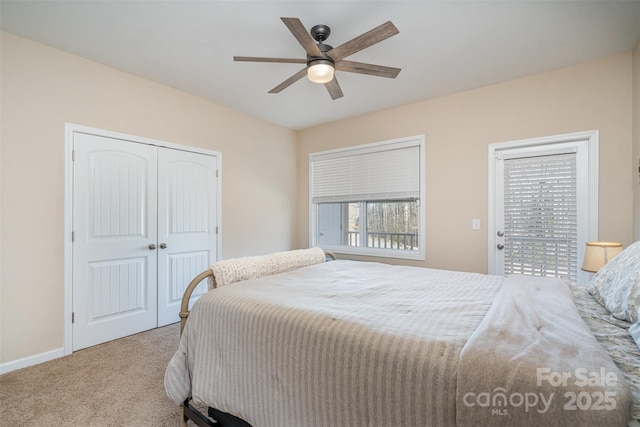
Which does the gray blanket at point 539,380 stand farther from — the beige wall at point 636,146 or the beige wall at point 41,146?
the beige wall at point 41,146

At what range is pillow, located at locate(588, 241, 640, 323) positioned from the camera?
3.84 ft

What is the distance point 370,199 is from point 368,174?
0.35 metres

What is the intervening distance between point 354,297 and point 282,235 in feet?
10.2

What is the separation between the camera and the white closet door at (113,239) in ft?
8.70

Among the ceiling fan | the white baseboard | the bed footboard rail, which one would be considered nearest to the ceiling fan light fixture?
the ceiling fan

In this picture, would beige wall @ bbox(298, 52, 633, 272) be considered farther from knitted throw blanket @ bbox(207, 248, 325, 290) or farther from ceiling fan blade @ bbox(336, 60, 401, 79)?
knitted throw blanket @ bbox(207, 248, 325, 290)

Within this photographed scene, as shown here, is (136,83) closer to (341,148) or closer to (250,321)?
(341,148)

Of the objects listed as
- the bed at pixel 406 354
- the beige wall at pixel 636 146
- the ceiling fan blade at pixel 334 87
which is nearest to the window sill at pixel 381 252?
the bed at pixel 406 354

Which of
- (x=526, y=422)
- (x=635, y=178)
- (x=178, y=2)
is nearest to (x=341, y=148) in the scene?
(x=178, y=2)

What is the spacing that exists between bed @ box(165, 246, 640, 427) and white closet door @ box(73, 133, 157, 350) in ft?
5.41

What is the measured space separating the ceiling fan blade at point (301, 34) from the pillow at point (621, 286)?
1996 mm

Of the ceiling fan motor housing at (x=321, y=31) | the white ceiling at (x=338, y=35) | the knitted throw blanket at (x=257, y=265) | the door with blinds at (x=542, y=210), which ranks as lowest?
the knitted throw blanket at (x=257, y=265)

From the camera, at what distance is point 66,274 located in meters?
2.56

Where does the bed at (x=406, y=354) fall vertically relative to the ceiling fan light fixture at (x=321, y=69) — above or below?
below
